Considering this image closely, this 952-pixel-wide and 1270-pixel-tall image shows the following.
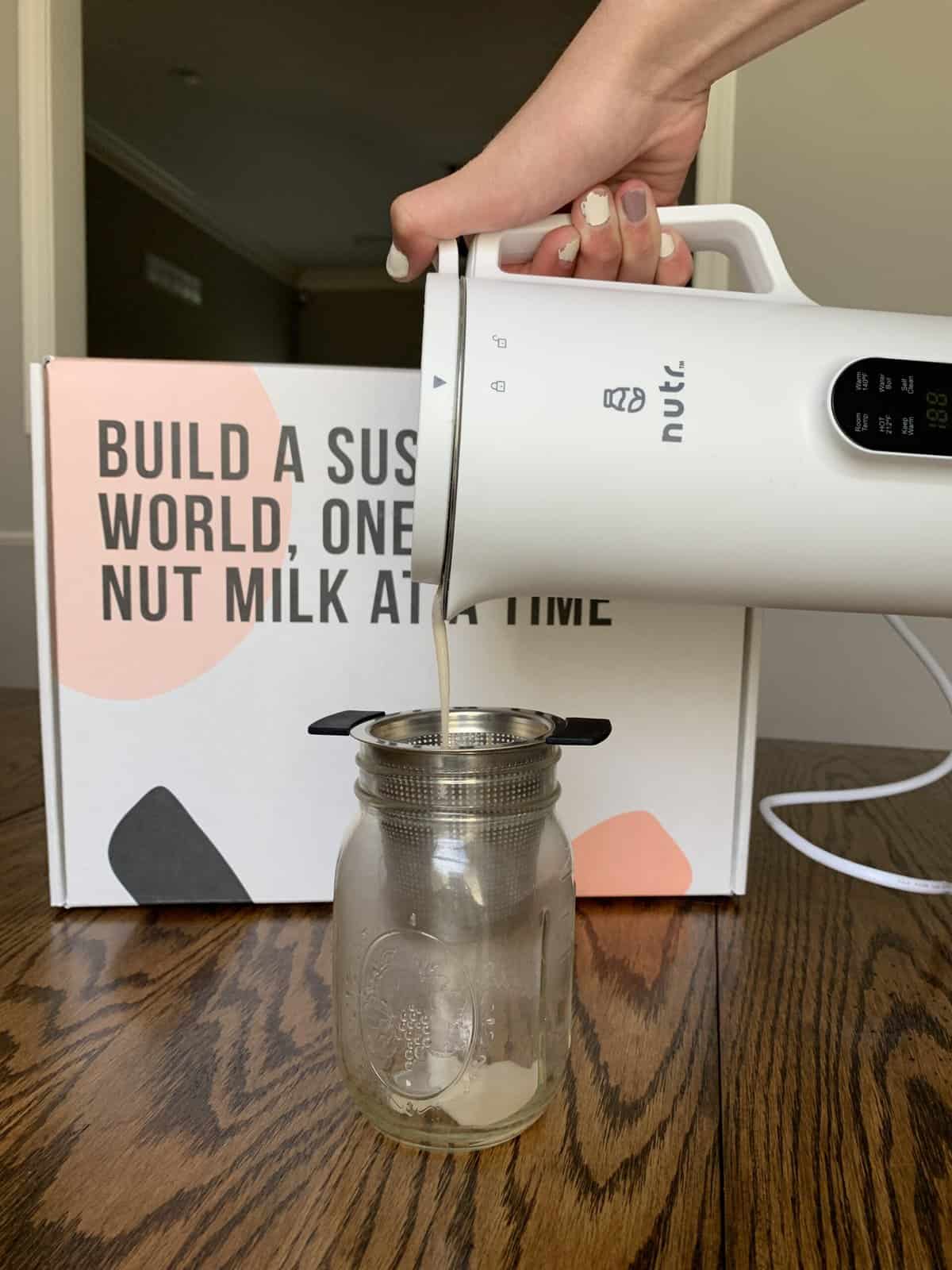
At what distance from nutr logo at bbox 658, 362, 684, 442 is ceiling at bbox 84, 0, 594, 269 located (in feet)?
8.35

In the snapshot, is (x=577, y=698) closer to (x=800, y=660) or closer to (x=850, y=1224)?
(x=850, y=1224)

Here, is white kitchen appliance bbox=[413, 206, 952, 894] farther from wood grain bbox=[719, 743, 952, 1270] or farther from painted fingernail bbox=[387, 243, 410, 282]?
wood grain bbox=[719, 743, 952, 1270]

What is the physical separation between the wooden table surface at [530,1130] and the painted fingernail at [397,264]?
1.31ft

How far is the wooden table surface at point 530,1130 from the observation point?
12.5 inches

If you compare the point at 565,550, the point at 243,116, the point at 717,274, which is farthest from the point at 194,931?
the point at 243,116

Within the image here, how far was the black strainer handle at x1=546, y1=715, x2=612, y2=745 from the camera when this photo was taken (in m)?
0.39

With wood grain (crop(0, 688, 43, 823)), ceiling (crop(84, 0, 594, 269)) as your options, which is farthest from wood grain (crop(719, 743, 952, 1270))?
ceiling (crop(84, 0, 594, 269))

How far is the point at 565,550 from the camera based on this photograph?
435 mm

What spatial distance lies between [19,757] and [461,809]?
707mm

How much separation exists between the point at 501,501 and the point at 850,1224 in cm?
31

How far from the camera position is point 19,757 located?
0.93m

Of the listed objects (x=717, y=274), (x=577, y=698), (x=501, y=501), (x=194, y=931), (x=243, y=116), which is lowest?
(x=194, y=931)

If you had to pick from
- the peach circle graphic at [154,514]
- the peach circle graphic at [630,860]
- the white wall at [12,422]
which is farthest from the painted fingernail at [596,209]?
the white wall at [12,422]

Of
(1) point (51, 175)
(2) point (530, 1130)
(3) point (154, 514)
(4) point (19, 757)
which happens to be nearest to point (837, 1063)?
(2) point (530, 1130)
